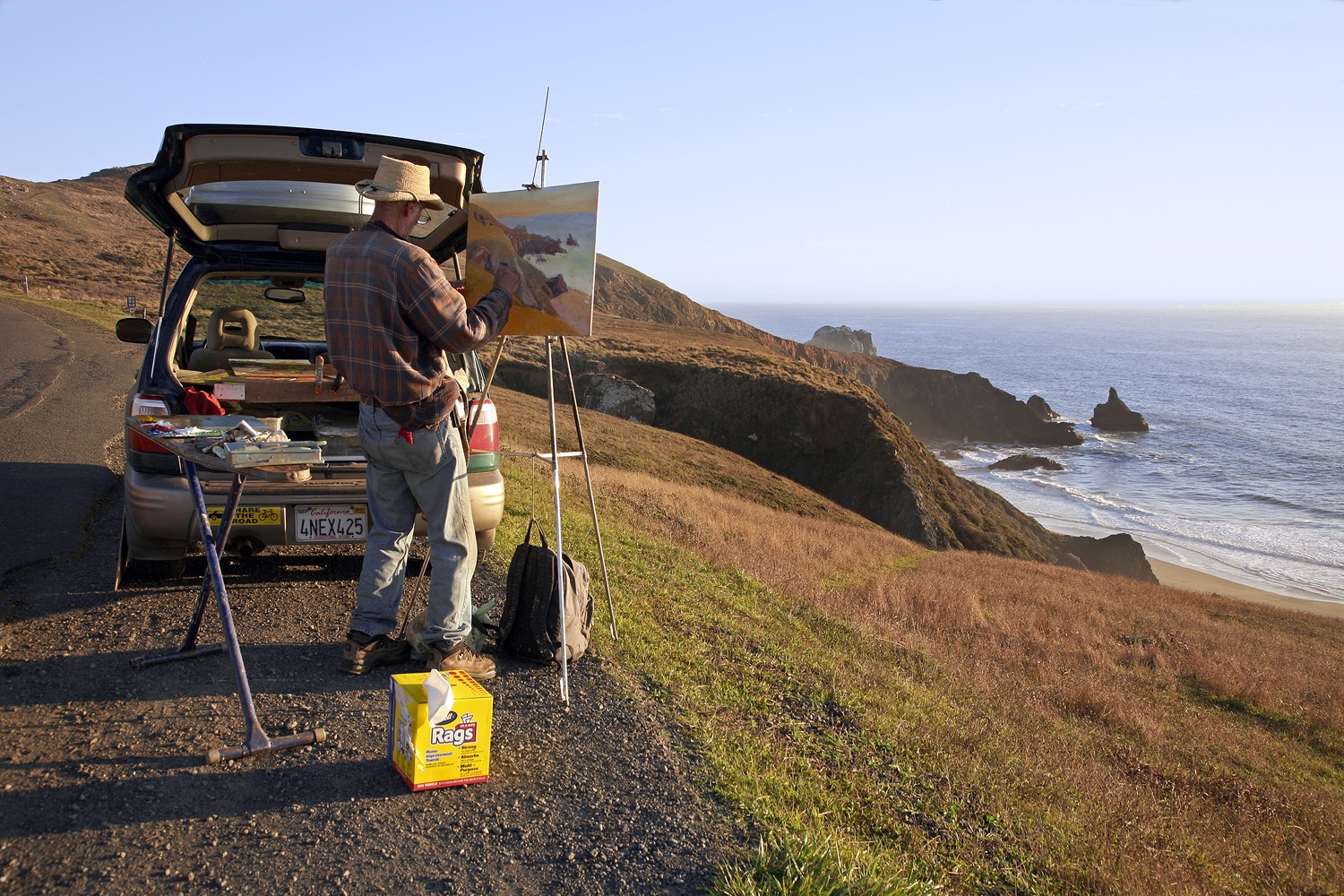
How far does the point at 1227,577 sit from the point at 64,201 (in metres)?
92.9

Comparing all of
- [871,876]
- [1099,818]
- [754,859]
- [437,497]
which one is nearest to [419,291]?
[437,497]

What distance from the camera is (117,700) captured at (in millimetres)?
4086

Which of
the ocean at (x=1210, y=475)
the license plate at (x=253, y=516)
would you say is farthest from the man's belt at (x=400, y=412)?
the ocean at (x=1210, y=475)

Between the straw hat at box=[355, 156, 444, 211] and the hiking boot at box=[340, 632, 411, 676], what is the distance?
2.14 metres

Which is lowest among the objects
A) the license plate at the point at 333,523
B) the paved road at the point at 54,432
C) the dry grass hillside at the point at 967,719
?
the dry grass hillside at the point at 967,719

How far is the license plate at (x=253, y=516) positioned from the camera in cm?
499

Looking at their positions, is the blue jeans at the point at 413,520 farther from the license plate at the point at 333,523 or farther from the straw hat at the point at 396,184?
the straw hat at the point at 396,184

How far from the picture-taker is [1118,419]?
2879 inches

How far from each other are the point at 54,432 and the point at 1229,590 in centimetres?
3307

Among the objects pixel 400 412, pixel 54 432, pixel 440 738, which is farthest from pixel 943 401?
pixel 440 738

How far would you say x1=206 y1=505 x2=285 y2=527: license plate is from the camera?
16.4 ft

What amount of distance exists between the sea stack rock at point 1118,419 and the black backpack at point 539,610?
3013 inches

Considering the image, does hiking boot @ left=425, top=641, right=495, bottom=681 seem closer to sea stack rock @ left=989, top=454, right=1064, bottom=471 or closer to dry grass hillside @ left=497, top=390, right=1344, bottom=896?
dry grass hillside @ left=497, top=390, right=1344, bottom=896

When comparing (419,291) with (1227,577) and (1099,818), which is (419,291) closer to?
(1099,818)
